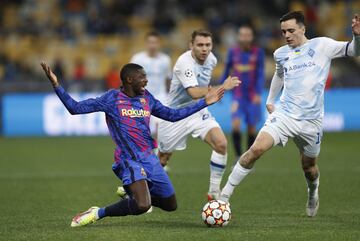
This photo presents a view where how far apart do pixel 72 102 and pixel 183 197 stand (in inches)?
130

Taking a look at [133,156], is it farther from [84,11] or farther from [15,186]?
[84,11]

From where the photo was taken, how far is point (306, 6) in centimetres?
2691

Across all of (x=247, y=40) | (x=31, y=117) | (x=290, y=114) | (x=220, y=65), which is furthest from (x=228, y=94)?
(x=290, y=114)

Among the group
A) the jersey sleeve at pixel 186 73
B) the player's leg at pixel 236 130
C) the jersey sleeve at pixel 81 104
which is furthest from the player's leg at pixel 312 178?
the player's leg at pixel 236 130

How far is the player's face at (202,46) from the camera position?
33.3 feet

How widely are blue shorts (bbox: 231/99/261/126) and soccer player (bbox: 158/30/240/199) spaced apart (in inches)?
181

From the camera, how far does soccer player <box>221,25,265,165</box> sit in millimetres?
15086

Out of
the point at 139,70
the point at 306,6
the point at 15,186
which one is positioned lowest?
the point at 15,186

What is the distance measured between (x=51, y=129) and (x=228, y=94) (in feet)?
16.1

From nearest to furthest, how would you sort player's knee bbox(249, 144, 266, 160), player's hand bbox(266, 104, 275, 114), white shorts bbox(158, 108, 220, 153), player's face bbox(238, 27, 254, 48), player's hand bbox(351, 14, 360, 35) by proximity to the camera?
player's hand bbox(351, 14, 360, 35) → player's knee bbox(249, 144, 266, 160) → player's hand bbox(266, 104, 275, 114) → white shorts bbox(158, 108, 220, 153) → player's face bbox(238, 27, 254, 48)

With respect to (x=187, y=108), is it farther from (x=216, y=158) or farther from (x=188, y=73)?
(x=216, y=158)

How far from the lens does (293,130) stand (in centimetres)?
890

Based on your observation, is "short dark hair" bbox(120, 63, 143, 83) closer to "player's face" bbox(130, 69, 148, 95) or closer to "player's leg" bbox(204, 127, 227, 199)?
"player's face" bbox(130, 69, 148, 95)

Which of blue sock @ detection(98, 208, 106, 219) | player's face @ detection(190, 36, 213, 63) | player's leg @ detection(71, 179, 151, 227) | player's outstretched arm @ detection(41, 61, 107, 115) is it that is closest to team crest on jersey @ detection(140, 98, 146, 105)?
player's outstretched arm @ detection(41, 61, 107, 115)
